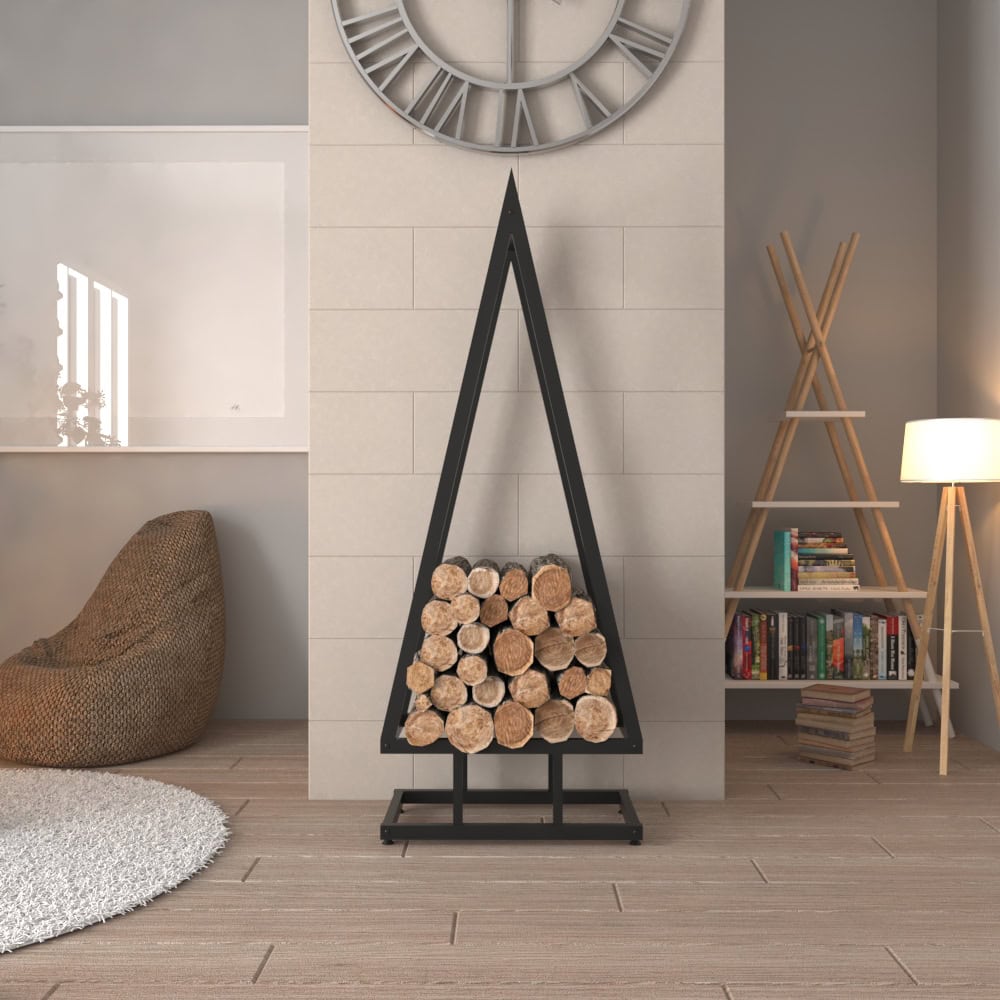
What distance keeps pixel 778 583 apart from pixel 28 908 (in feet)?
8.24

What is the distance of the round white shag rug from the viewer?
77.1 inches

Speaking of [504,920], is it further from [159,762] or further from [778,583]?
[778,583]

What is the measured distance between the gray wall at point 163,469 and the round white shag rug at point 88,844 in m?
0.94

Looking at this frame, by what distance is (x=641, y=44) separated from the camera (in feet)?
8.98

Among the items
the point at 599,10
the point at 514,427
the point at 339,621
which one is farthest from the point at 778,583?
the point at 599,10

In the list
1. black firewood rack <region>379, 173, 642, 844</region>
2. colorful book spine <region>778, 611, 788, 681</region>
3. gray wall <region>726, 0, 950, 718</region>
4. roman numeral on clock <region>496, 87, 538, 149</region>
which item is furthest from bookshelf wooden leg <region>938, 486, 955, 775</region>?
roman numeral on clock <region>496, 87, 538, 149</region>

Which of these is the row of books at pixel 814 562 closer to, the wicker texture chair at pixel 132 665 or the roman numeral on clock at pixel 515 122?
the roman numeral on clock at pixel 515 122

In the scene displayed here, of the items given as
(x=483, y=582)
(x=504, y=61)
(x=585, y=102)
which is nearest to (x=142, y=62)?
(x=504, y=61)

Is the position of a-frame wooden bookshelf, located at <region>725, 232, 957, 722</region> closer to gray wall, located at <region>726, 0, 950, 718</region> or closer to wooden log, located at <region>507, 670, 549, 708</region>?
gray wall, located at <region>726, 0, 950, 718</region>

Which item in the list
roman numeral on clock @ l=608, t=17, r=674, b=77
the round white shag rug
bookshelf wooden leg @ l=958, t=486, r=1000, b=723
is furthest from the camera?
bookshelf wooden leg @ l=958, t=486, r=1000, b=723

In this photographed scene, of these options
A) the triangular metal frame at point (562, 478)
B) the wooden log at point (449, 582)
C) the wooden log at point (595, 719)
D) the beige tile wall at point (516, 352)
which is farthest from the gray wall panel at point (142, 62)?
the wooden log at point (595, 719)

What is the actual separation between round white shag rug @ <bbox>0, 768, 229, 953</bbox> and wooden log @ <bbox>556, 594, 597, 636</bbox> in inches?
36.9

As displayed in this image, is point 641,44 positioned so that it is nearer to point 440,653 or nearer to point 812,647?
point 440,653

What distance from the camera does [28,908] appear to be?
77.0 inches
